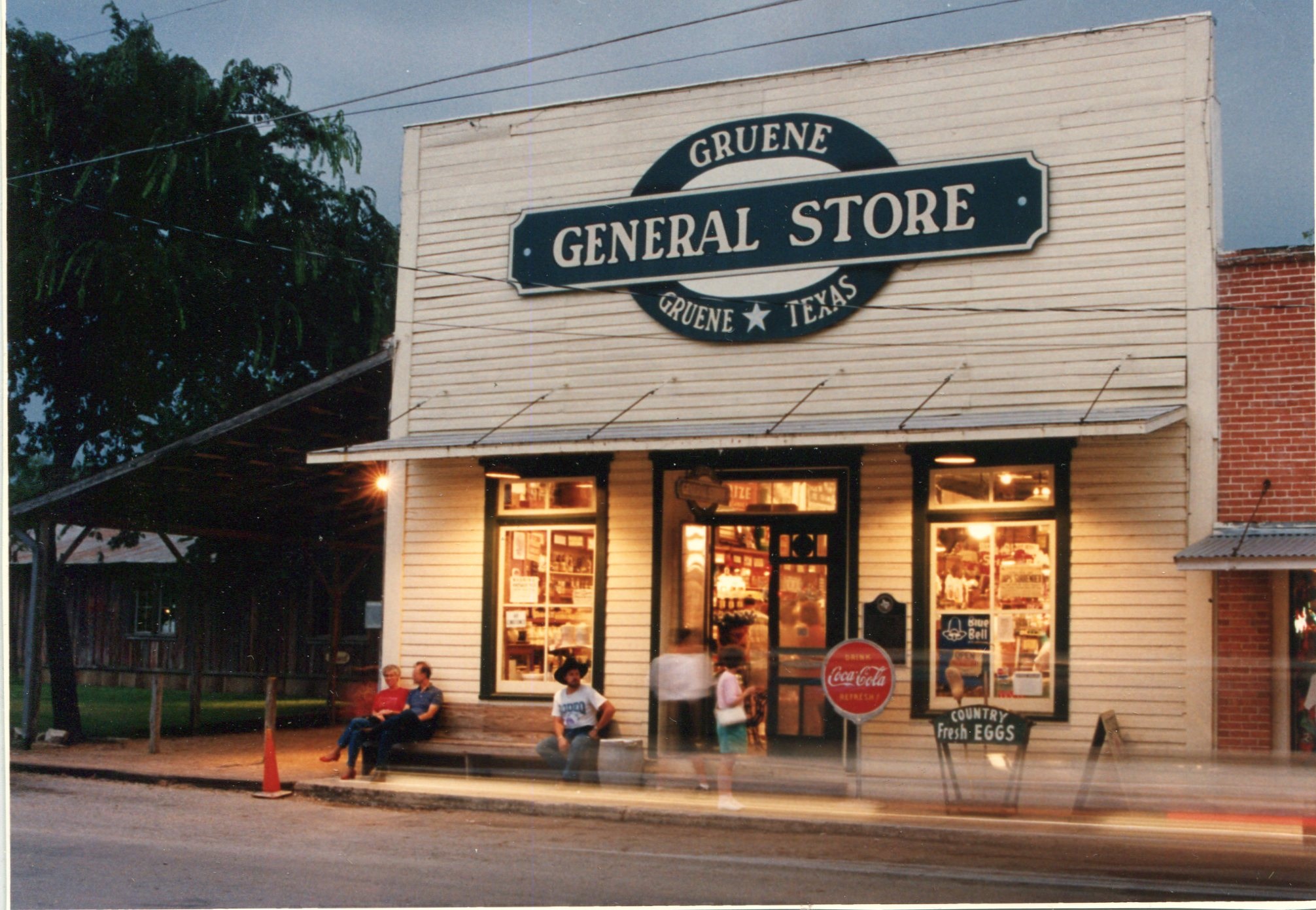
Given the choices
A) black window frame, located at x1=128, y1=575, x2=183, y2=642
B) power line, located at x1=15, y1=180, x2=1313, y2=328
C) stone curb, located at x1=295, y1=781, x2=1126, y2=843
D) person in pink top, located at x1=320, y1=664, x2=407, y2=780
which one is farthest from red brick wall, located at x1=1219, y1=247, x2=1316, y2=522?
black window frame, located at x1=128, y1=575, x2=183, y2=642

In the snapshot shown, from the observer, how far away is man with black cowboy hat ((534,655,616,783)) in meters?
13.2

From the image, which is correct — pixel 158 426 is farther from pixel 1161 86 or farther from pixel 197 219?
pixel 1161 86

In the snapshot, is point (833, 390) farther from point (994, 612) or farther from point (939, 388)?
point (994, 612)

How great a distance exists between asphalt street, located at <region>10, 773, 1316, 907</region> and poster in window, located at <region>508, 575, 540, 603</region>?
10.4 feet

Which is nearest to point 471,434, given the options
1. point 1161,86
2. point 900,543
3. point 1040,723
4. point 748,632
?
point 748,632

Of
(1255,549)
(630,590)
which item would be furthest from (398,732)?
(1255,549)

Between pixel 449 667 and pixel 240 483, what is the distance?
4.37m

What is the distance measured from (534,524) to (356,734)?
9.50ft

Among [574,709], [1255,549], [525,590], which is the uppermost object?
[1255,549]

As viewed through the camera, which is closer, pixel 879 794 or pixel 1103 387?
pixel 879 794

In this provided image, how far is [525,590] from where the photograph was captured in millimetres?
14914

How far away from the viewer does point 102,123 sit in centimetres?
2041

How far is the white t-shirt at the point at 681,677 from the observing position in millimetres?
13469

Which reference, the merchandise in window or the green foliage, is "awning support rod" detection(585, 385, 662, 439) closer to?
the merchandise in window
